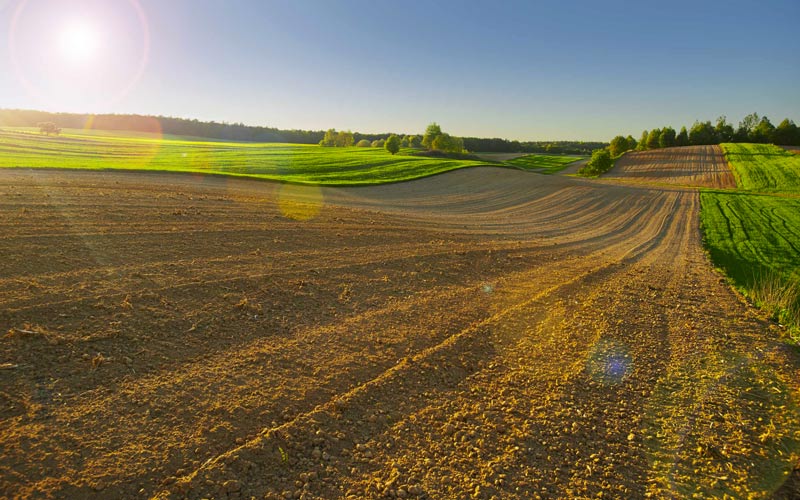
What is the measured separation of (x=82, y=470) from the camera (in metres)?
3.37

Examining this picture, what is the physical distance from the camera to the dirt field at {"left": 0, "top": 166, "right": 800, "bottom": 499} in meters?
3.71

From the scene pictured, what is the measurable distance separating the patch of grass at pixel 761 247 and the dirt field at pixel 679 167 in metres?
19.6

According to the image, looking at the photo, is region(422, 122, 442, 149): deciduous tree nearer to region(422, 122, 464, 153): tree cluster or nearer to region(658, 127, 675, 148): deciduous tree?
region(422, 122, 464, 153): tree cluster

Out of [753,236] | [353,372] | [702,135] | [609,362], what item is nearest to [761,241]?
[753,236]

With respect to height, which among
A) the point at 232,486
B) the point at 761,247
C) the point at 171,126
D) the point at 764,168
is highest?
the point at 171,126

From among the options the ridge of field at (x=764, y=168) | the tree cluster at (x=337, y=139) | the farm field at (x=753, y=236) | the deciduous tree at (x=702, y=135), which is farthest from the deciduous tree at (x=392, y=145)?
the deciduous tree at (x=702, y=135)

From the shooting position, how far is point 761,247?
52.2 ft

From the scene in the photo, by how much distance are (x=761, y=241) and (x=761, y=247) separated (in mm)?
1585

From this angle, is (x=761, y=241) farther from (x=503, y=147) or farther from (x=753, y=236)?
(x=503, y=147)

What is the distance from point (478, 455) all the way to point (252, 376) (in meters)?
2.90

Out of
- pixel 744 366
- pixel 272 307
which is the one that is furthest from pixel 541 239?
pixel 272 307

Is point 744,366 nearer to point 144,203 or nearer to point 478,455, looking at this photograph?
point 478,455

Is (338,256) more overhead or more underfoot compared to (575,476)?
more overhead

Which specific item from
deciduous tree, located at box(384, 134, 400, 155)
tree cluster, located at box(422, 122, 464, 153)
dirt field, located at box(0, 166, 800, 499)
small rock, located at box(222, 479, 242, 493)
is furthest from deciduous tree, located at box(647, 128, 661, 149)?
small rock, located at box(222, 479, 242, 493)
